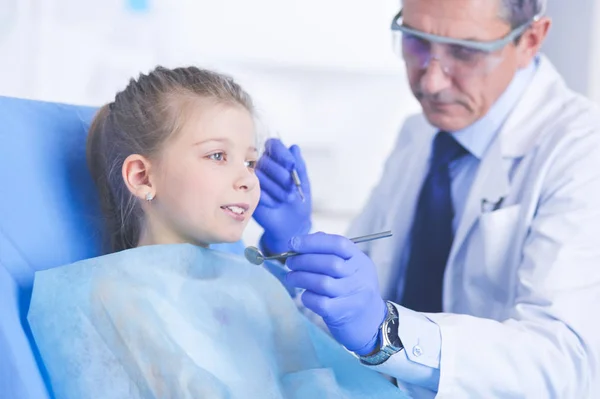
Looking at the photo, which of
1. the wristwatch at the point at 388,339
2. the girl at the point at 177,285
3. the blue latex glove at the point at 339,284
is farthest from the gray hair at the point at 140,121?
the wristwatch at the point at 388,339

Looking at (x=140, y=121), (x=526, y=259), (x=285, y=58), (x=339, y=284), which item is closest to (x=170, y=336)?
(x=339, y=284)

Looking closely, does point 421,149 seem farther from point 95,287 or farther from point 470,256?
→ point 95,287

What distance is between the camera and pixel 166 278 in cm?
123

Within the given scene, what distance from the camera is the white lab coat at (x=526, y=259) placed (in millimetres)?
1321

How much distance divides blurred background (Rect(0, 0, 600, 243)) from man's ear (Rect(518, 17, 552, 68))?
87 centimetres

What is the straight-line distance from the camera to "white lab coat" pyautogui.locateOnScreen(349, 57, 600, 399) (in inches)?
52.0

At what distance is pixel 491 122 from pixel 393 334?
69 centimetres

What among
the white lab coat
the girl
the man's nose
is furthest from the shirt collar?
the girl

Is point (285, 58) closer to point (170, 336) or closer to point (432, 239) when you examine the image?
point (432, 239)

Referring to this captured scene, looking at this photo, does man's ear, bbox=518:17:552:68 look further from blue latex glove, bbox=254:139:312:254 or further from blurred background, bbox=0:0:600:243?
blurred background, bbox=0:0:600:243

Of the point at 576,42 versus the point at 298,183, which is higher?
the point at 576,42

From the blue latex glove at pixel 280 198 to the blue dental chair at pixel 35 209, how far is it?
0.34 metres

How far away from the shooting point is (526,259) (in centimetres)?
150

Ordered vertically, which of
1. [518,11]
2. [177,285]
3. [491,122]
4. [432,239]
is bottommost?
[432,239]
